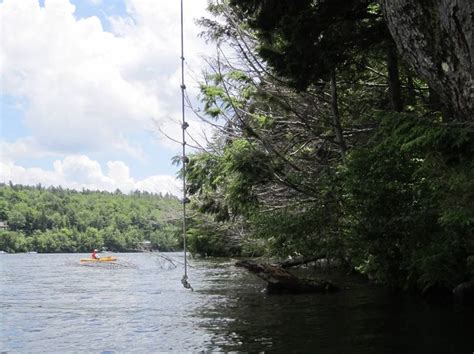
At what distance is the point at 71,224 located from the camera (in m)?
142

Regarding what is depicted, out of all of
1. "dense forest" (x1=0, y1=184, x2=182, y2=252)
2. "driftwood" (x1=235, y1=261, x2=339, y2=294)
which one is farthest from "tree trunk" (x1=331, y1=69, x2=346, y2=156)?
"dense forest" (x1=0, y1=184, x2=182, y2=252)

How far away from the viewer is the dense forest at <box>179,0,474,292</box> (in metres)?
8.87

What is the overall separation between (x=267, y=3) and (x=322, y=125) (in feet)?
28.2

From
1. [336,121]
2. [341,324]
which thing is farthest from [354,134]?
[341,324]

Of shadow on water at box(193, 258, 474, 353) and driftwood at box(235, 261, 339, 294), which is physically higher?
driftwood at box(235, 261, 339, 294)

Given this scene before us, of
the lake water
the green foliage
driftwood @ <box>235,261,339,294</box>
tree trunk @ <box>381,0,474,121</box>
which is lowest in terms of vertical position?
the lake water

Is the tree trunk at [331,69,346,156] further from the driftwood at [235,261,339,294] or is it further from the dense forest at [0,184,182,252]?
the dense forest at [0,184,182,252]

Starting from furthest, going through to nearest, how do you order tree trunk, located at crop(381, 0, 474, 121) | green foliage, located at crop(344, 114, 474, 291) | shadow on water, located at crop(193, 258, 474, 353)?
green foliage, located at crop(344, 114, 474, 291), shadow on water, located at crop(193, 258, 474, 353), tree trunk, located at crop(381, 0, 474, 121)

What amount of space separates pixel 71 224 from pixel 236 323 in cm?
13662

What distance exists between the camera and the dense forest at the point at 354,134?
349 inches

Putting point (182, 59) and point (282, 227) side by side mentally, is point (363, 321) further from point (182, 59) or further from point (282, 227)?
point (182, 59)

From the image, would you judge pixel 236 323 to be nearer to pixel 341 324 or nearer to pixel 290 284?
pixel 341 324

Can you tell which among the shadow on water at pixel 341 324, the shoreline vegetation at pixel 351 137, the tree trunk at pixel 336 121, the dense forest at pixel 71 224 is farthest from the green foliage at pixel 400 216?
the dense forest at pixel 71 224

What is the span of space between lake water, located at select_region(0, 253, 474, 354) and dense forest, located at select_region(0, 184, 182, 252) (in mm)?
87719
